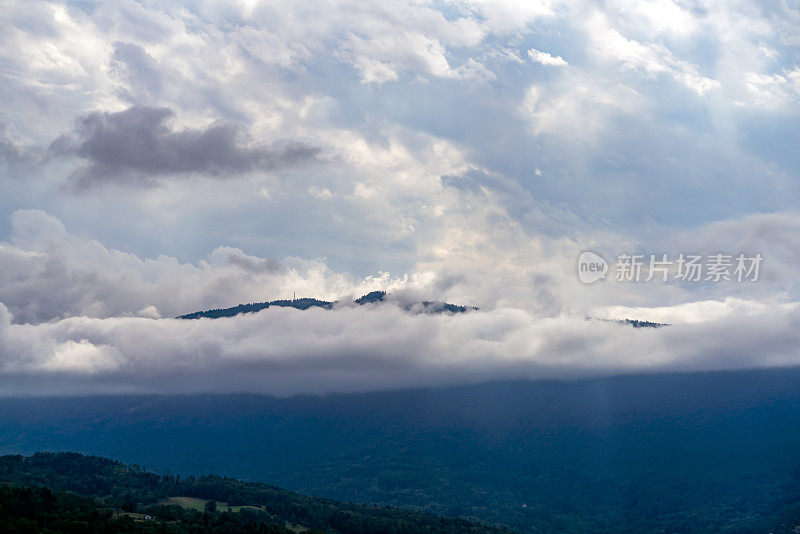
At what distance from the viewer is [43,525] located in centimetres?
18138

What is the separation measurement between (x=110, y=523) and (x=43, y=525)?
59.5 feet

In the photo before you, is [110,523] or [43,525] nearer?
[43,525]

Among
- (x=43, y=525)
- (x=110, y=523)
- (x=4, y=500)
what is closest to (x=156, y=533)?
(x=110, y=523)

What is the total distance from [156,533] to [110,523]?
1236cm

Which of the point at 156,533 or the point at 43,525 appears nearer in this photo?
the point at 43,525

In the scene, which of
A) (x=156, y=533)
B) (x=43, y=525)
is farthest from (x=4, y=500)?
(x=156, y=533)

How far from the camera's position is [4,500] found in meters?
192

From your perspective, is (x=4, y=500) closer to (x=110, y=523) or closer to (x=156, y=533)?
(x=110, y=523)

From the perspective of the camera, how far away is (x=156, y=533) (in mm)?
195000

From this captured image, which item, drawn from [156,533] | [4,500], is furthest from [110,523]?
[4,500]

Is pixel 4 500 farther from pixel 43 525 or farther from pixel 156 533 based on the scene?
pixel 156 533

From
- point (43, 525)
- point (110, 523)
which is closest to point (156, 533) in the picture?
point (110, 523)

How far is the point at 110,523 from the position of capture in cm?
19525

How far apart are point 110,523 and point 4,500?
27259mm
